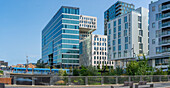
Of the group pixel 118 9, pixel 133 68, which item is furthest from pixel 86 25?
pixel 133 68

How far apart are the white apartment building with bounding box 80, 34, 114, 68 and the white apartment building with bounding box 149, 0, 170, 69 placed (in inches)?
1691

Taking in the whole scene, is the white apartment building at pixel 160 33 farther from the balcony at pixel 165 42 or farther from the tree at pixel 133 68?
the tree at pixel 133 68

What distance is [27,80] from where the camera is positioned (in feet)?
64.2

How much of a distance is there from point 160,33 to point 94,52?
47700mm

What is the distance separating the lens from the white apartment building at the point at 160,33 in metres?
54.9

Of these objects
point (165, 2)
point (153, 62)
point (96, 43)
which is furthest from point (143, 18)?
point (96, 43)

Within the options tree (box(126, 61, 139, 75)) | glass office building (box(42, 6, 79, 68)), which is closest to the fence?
tree (box(126, 61, 139, 75))

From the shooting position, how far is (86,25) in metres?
140

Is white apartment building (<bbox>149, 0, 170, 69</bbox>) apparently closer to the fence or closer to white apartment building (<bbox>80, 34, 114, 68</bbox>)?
the fence

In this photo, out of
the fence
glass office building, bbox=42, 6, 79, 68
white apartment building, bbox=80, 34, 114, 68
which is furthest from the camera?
white apartment building, bbox=80, 34, 114, 68

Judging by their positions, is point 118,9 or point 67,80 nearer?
point 67,80

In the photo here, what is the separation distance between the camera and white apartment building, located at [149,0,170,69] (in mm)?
54906

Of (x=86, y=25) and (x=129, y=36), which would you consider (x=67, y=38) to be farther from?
(x=86, y=25)

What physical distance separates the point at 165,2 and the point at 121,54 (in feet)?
79.8
